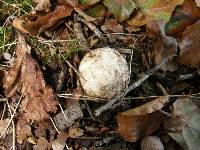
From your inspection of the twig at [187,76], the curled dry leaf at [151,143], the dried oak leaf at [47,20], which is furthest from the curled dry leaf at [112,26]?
the curled dry leaf at [151,143]

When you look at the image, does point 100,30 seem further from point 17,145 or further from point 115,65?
point 17,145

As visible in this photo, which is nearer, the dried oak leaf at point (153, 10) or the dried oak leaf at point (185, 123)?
the dried oak leaf at point (185, 123)

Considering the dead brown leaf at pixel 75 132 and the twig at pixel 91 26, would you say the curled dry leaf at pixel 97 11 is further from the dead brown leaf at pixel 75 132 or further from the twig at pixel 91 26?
the dead brown leaf at pixel 75 132

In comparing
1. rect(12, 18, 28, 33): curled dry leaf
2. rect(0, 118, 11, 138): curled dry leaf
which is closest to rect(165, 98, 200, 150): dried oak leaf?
rect(0, 118, 11, 138): curled dry leaf

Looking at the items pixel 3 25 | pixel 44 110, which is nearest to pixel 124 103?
pixel 44 110

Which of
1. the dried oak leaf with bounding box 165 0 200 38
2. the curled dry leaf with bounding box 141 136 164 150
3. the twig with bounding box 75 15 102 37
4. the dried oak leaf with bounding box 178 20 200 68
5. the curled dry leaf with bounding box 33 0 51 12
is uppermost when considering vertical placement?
the curled dry leaf with bounding box 33 0 51 12

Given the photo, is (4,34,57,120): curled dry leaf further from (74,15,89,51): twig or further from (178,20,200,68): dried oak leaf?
(178,20,200,68): dried oak leaf

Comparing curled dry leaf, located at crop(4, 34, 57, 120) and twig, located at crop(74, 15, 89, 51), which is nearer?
curled dry leaf, located at crop(4, 34, 57, 120)
